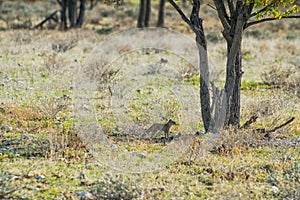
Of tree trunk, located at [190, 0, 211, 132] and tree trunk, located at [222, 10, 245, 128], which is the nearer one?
tree trunk, located at [222, 10, 245, 128]

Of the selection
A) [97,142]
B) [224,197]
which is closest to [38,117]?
[97,142]

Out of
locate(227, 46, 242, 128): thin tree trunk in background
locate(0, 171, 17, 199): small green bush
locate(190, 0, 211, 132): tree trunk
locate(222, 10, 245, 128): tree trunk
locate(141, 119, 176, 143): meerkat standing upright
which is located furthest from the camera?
locate(227, 46, 242, 128): thin tree trunk in background

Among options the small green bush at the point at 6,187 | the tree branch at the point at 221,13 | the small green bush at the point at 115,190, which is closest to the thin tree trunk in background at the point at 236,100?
the tree branch at the point at 221,13

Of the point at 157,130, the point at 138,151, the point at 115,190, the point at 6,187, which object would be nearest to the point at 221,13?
the point at 157,130

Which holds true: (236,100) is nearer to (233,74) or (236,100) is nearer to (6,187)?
(233,74)

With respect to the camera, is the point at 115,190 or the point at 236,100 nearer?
the point at 115,190

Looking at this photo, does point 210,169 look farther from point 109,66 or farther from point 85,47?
point 85,47

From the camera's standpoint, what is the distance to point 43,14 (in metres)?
40.2

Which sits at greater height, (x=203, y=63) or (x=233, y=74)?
(x=203, y=63)

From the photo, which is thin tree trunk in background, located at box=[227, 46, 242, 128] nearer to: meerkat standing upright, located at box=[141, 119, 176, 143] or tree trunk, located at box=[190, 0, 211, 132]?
tree trunk, located at box=[190, 0, 211, 132]

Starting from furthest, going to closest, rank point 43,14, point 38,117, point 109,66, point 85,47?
point 43,14
point 85,47
point 109,66
point 38,117

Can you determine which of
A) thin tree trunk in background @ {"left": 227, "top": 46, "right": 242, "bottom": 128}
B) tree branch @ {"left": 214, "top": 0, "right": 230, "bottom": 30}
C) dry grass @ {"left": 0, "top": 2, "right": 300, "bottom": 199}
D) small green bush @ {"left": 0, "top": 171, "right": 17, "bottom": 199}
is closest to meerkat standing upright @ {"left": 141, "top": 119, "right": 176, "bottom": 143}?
dry grass @ {"left": 0, "top": 2, "right": 300, "bottom": 199}

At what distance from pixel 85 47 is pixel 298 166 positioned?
47.8ft

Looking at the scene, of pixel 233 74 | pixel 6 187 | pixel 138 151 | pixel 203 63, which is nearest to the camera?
pixel 6 187
